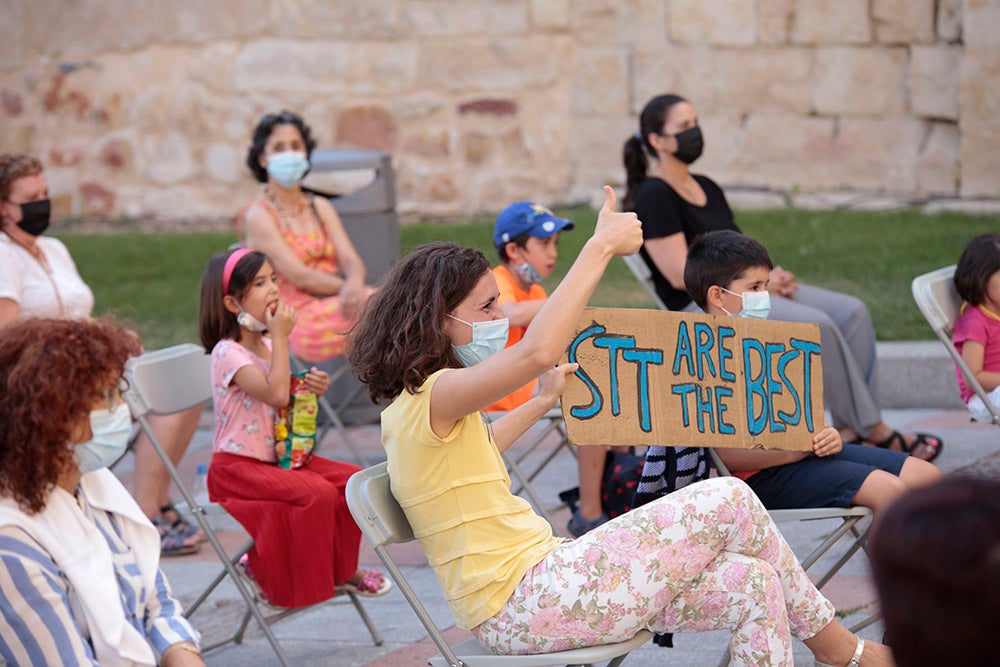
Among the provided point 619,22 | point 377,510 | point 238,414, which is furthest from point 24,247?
point 619,22

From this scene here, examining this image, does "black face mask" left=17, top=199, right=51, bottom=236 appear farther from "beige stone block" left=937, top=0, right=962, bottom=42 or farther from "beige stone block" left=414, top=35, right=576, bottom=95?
"beige stone block" left=937, top=0, right=962, bottom=42

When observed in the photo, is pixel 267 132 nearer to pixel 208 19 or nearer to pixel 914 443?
pixel 914 443

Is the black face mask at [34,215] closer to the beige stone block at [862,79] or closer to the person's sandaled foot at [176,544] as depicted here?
the person's sandaled foot at [176,544]

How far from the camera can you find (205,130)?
35.2 feet

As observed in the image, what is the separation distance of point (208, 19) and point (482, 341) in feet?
27.1

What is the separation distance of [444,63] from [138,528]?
7843 millimetres

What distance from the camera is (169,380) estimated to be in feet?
13.9

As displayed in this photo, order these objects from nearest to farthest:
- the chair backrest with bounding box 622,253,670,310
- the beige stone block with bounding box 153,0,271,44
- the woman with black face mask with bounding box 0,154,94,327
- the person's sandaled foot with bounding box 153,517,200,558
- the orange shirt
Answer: the orange shirt
the woman with black face mask with bounding box 0,154,94,327
the person's sandaled foot with bounding box 153,517,200,558
the chair backrest with bounding box 622,253,670,310
the beige stone block with bounding box 153,0,271,44

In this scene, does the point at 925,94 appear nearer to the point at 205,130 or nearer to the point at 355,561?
the point at 205,130

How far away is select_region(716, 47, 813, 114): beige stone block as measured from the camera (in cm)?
970

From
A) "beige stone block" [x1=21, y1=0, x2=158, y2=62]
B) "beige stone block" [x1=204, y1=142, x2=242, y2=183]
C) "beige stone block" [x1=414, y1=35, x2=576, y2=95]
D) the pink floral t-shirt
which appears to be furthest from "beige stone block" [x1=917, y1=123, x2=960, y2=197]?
the pink floral t-shirt

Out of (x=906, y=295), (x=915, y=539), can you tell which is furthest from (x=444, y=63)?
(x=915, y=539)

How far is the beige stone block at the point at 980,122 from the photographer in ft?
30.3

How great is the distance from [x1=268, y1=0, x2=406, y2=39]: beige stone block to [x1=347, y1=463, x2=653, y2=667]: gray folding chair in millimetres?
7676
